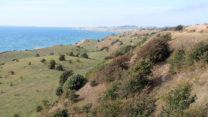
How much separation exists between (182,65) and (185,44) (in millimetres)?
6244

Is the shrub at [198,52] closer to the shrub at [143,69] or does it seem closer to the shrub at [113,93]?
the shrub at [143,69]

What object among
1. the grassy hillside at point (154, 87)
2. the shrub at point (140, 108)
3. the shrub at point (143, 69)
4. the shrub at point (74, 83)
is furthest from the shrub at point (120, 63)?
the shrub at point (140, 108)

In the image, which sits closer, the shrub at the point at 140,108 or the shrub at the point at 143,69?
the shrub at the point at 140,108

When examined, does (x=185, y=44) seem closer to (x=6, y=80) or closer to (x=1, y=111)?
(x=1, y=111)

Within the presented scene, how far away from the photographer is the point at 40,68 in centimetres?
4034

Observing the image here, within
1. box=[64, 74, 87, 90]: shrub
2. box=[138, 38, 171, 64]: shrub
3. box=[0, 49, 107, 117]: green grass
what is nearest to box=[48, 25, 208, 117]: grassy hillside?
box=[138, 38, 171, 64]: shrub

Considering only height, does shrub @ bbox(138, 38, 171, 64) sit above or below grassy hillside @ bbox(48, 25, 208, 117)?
above

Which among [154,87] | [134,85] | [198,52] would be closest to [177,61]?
[198,52]

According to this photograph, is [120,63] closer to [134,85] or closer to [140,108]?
[134,85]

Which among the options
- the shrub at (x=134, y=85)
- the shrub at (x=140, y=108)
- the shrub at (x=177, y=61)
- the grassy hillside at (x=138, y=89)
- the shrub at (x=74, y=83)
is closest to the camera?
the shrub at (x=140, y=108)

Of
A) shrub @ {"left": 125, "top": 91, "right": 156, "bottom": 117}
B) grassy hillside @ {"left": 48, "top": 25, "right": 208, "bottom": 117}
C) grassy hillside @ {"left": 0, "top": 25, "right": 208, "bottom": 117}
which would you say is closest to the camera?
shrub @ {"left": 125, "top": 91, "right": 156, "bottom": 117}

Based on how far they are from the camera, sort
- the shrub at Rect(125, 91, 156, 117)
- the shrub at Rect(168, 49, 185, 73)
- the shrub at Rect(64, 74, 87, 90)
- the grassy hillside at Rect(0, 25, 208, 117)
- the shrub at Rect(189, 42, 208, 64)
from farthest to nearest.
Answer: the shrub at Rect(64, 74, 87, 90) → the shrub at Rect(168, 49, 185, 73) → the shrub at Rect(189, 42, 208, 64) → the grassy hillside at Rect(0, 25, 208, 117) → the shrub at Rect(125, 91, 156, 117)

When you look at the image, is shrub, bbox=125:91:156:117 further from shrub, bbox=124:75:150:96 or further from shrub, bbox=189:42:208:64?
shrub, bbox=189:42:208:64

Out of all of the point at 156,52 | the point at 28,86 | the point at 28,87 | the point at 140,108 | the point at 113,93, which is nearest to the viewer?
the point at 140,108
